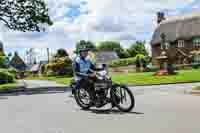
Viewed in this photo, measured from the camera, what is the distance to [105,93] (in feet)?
41.0

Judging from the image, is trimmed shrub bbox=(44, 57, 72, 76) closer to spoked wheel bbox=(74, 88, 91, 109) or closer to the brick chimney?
the brick chimney

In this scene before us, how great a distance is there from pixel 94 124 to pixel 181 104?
163 inches

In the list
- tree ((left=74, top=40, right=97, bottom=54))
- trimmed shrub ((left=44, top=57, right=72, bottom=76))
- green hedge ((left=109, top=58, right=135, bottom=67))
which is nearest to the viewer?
tree ((left=74, top=40, right=97, bottom=54))

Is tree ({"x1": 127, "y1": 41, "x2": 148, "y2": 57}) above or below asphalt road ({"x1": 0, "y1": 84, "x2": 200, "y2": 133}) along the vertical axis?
above

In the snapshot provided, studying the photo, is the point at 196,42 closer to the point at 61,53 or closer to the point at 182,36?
the point at 182,36

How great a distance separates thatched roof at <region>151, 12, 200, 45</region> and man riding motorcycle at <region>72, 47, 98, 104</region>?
6694 cm

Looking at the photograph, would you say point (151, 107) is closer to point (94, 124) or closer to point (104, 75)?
point (104, 75)

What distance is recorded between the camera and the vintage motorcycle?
1192 centimetres

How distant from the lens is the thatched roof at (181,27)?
78938 millimetres

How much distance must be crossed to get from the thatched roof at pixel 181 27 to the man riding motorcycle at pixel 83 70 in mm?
66941

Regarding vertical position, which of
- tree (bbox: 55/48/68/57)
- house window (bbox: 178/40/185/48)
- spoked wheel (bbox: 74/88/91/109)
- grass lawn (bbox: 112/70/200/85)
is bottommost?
grass lawn (bbox: 112/70/200/85)

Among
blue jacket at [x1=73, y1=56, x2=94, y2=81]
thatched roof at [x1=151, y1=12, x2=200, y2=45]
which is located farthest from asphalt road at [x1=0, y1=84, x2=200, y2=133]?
thatched roof at [x1=151, y1=12, x2=200, y2=45]

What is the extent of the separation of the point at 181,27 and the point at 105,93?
69888 mm

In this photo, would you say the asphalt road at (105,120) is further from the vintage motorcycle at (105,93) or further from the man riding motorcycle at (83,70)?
the man riding motorcycle at (83,70)
